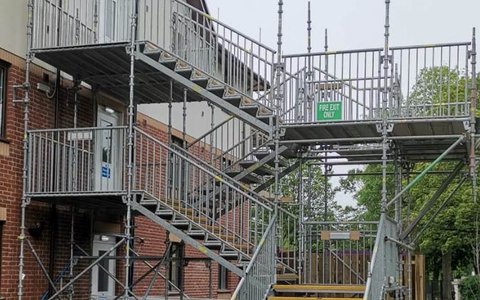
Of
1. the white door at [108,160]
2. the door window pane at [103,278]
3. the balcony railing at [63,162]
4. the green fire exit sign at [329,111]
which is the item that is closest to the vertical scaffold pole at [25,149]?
the balcony railing at [63,162]

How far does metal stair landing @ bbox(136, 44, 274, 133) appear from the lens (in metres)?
14.0

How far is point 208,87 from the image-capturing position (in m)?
14.1

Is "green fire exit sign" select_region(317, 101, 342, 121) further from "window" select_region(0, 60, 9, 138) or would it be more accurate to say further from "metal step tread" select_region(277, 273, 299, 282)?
"window" select_region(0, 60, 9, 138)

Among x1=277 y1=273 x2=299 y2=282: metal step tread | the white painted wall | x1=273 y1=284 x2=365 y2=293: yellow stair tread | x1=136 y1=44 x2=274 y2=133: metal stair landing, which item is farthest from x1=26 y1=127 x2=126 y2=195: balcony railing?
x1=277 y1=273 x2=299 y2=282: metal step tread

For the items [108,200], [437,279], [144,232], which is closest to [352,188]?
[437,279]

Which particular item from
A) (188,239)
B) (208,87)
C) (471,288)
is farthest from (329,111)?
(471,288)

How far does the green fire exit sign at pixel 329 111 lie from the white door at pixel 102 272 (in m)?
5.58

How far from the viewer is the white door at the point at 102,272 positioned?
1670 centimetres

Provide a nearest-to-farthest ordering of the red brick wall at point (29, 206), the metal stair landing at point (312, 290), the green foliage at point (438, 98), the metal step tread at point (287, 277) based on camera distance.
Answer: the green foliage at point (438, 98), the metal stair landing at point (312, 290), the red brick wall at point (29, 206), the metal step tread at point (287, 277)

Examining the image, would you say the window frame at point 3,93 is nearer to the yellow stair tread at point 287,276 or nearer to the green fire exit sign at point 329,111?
the green fire exit sign at point 329,111

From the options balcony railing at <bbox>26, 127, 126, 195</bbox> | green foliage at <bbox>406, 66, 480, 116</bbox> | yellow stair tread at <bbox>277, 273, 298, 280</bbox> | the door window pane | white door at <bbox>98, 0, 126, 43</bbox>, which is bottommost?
the door window pane

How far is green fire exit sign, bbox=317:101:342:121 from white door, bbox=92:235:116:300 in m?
5.58

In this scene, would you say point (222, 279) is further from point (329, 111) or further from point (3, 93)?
point (3, 93)

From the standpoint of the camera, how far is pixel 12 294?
13930mm
